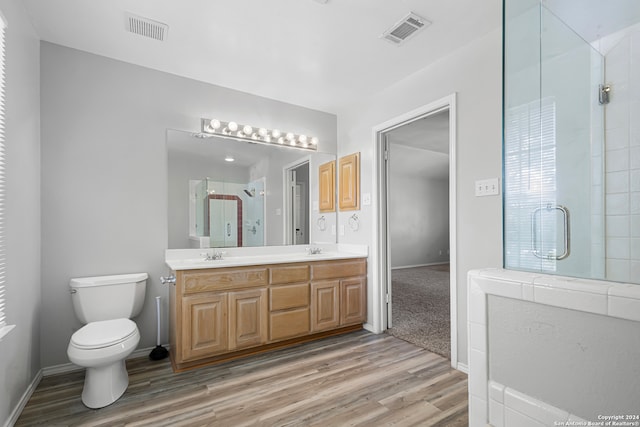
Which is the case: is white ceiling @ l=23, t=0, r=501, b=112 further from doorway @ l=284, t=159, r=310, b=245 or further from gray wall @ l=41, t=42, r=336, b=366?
doorway @ l=284, t=159, r=310, b=245

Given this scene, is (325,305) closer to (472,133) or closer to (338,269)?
(338,269)

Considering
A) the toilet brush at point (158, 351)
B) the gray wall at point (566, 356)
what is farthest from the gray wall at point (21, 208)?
the gray wall at point (566, 356)

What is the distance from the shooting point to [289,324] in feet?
8.88

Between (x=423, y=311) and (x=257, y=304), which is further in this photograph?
(x=423, y=311)

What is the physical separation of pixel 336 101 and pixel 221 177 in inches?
59.3

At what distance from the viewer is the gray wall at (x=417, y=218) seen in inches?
287

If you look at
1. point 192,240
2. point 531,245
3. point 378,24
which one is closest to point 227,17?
point 378,24

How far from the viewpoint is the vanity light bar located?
2.90 m

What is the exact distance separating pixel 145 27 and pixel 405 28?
1.82 meters

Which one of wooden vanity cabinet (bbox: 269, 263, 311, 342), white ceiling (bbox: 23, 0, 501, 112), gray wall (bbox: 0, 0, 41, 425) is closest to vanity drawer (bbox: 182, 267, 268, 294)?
wooden vanity cabinet (bbox: 269, 263, 311, 342)

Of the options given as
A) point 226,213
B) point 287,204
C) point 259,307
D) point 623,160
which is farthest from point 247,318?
point 623,160

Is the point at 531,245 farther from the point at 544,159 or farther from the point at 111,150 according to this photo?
the point at 111,150

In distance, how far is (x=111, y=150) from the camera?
2480 mm

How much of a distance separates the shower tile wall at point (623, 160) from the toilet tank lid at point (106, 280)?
2.82m
